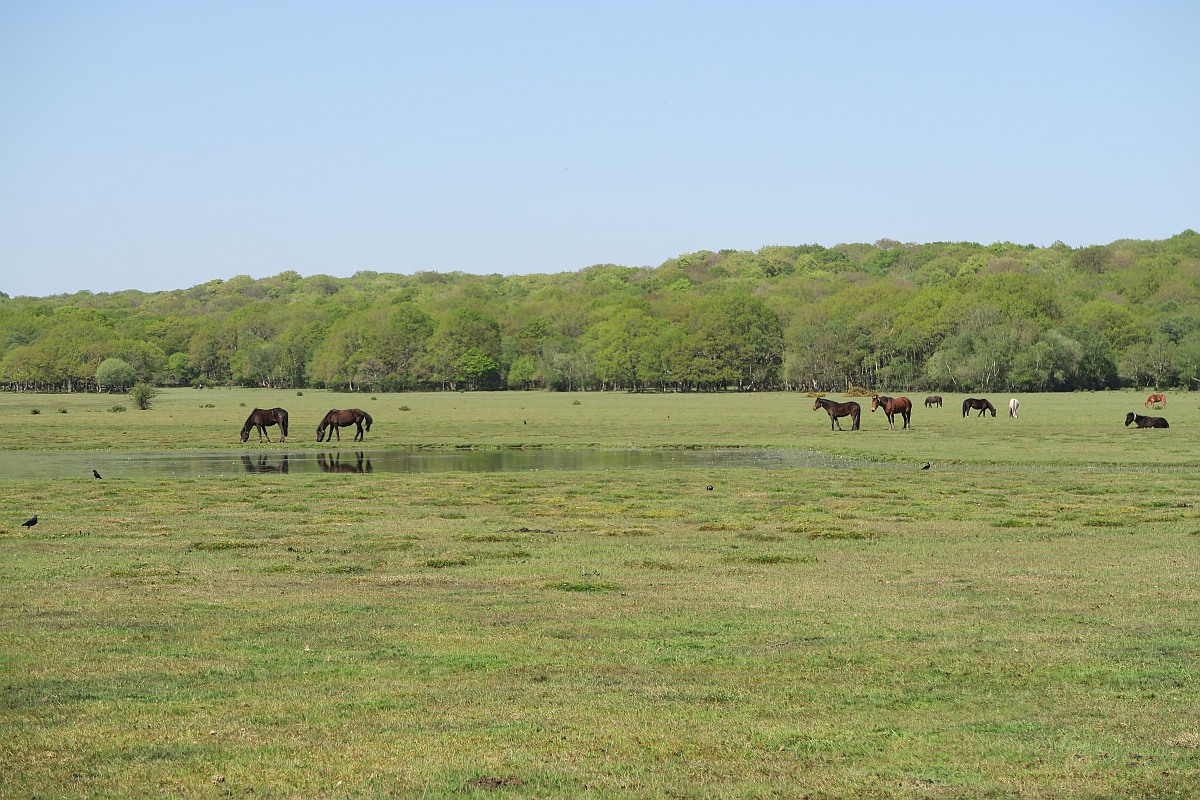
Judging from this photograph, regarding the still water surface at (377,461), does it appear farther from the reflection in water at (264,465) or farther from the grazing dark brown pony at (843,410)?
the grazing dark brown pony at (843,410)

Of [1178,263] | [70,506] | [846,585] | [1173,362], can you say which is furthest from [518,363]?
[846,585]

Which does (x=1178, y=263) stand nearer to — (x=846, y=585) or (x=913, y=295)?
(x=913, y=295)

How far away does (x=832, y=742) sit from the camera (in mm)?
8039

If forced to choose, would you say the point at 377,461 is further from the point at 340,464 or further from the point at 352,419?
the point at 352,419

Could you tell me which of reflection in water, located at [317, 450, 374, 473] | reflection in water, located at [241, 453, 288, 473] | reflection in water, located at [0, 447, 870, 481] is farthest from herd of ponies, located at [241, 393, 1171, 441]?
reflection in water, located at [241, 453, 288, 473]

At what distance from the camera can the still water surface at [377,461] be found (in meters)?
34.4

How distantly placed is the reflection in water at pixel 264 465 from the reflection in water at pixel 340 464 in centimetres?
109

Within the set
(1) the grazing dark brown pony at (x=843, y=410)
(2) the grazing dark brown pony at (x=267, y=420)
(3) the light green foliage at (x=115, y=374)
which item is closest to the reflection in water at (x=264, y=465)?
(2) the grazing dark brown pony at (x=267, y=420)

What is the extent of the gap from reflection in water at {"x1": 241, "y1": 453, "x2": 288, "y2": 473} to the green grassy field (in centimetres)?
912

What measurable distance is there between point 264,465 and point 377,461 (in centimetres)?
350

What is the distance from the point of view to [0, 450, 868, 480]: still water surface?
1353 inches

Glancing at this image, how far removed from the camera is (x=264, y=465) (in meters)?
36.6

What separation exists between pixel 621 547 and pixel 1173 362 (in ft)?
382

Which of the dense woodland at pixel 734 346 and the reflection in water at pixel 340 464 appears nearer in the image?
the reflection in water at pixel 340 464
